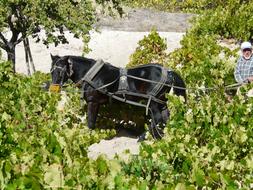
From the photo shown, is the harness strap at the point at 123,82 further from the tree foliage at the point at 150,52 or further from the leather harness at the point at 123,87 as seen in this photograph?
the tree foliage at the point at 150,52

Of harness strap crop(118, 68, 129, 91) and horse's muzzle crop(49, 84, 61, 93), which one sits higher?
harness strap crop(118, 68, 129, 91)

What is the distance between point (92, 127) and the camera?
416 inches

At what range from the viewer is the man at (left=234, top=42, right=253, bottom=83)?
993 cm

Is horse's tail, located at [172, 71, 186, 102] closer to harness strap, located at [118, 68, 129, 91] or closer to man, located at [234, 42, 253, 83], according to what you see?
harness strap, located at [118, 68, 129, 91]

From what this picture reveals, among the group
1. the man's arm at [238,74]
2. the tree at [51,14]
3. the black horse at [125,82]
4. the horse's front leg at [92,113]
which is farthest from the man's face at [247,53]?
the tree at [51,14]

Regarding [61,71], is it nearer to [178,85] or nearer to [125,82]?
[125,82]

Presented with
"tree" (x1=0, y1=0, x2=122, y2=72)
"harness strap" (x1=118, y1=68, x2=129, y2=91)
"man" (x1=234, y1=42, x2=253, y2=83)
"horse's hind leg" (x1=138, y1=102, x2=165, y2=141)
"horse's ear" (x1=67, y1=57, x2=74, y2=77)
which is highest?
"tree" (x1=0, y1=0, x2=122, y2=72)

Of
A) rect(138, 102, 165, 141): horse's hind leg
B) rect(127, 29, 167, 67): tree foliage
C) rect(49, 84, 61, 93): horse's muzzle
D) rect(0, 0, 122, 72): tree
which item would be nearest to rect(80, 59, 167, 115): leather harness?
rect(138, 102, 165, 141): horse's hind leg

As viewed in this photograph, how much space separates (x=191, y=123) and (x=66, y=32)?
16461mm

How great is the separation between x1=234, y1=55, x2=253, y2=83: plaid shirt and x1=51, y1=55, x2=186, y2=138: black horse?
0.99m

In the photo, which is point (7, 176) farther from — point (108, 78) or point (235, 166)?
point (108, 78)

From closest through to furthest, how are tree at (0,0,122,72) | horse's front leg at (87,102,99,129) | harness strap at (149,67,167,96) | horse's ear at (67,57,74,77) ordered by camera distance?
harness strap at (149,67,167,96) < horse's ear at (67,57,74,77) < horse's front leg at (87,102,99,129) < tree at (0,0,122,72)

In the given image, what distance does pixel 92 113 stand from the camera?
1044 cm

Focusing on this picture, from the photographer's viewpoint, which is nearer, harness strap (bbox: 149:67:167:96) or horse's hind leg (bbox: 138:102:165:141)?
harness strap (bbox: 149:67:167:96)
